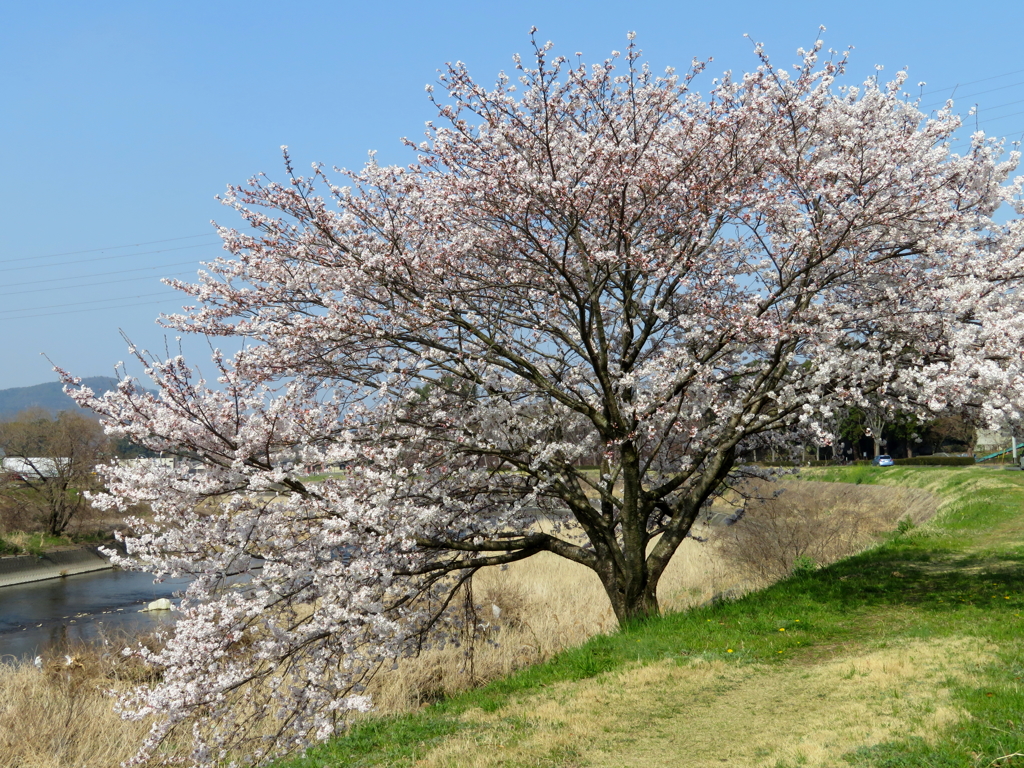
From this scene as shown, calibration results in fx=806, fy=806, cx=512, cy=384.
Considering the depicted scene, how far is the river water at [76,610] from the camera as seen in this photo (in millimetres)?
22344

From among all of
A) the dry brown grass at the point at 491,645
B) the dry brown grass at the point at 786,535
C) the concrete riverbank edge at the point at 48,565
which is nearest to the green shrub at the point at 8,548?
the concrete riverbank edge at the point at 48,565

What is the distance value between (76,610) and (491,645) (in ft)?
71.8

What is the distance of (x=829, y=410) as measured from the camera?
28.4 ft

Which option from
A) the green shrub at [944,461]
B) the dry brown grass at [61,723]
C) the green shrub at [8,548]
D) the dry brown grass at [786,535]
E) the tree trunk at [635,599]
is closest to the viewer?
the dry brown grass at [61,723]

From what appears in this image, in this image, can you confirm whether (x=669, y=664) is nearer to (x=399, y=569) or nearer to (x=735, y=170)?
(x=399, y=569)

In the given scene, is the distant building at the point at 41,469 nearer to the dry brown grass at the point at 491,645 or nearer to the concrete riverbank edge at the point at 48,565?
the concrete riverbank edge at the point at 48,565

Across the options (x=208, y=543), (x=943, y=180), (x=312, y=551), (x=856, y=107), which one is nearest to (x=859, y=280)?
(x=943, y=180)

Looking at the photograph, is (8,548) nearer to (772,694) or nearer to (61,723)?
(61,723)

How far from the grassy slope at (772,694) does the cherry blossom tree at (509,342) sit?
1.42 metres

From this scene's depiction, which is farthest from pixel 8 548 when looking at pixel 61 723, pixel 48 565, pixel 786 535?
pixel 786 535

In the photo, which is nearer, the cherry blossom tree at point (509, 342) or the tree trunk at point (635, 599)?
the cherry blossom tree at point (509, 342)

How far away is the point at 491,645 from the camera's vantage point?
13.0 metres

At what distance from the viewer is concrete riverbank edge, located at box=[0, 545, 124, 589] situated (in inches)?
1467

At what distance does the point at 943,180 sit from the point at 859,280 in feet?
5.23
